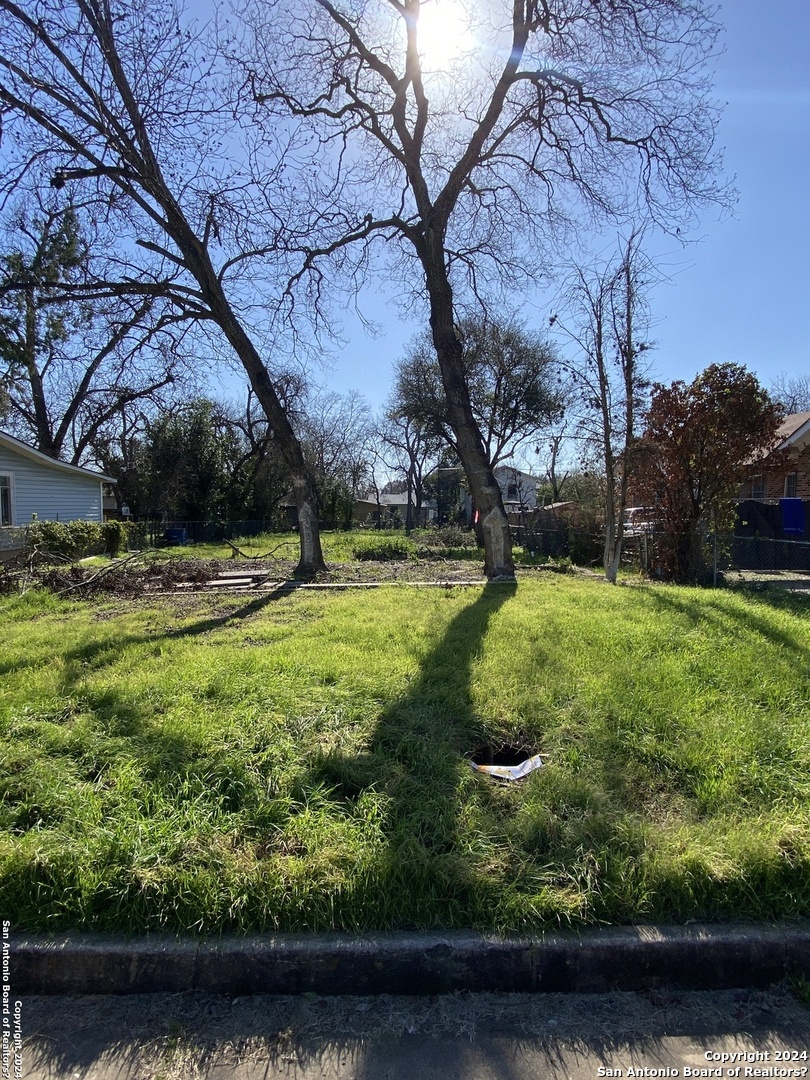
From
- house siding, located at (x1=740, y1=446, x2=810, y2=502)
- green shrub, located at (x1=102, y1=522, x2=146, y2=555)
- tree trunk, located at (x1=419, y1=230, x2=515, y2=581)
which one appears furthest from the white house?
house siding, located at (x1=740, y1=446, x2=810, y2=502)

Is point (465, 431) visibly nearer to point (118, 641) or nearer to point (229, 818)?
point (118, 641)

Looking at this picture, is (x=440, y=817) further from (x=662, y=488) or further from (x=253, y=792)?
(x=662, y=488)

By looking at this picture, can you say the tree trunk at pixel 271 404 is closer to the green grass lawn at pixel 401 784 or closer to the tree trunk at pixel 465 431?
the tree trunk at pixel 465 431

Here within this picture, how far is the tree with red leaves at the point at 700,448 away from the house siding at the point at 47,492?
19502 millimetres

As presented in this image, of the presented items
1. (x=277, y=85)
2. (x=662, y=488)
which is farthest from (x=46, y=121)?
(x=662, y=488)

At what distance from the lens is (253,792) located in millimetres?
2639

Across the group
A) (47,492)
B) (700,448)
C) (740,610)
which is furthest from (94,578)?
(47,492)

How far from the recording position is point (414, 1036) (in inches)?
70.4

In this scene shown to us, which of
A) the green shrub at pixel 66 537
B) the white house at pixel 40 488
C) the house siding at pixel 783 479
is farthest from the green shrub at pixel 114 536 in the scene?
the house siding at pixel 783 479

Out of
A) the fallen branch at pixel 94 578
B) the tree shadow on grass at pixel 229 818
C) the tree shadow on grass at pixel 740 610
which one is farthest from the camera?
the fallen branch at pixel 94 578

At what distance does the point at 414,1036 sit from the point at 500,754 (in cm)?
157

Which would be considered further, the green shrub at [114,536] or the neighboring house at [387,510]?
the neighboring house at [387,510]

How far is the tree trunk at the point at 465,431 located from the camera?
9.62m

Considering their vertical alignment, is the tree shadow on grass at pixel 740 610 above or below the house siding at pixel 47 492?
below
